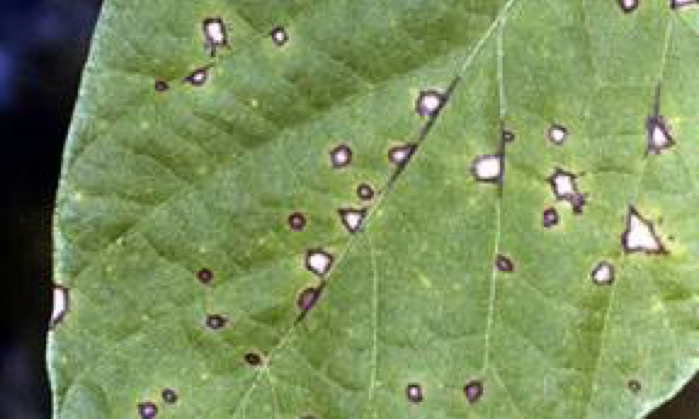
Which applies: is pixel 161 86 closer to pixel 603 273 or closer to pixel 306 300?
pixel 306 300

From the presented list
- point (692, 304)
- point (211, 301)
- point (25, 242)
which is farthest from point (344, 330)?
point (25, 242)

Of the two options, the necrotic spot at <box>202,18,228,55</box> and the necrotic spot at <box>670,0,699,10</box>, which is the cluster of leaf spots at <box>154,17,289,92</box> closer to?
the necrotic spot at <box>202,18,228,55</box>

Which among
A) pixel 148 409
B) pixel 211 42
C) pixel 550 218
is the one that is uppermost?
pixel 211 42

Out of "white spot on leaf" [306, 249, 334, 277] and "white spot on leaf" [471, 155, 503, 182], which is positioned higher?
"white spot on leaf" [471, 155, 503, 182]

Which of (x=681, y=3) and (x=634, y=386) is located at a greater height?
(x=681, y=3)

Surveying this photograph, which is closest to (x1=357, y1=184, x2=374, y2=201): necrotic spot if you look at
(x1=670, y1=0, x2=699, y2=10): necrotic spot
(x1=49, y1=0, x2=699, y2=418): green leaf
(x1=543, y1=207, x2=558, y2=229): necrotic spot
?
(x1=49, y1=0, x2=699, y2=418): green leaf

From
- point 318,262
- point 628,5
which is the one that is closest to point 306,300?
point 318,262

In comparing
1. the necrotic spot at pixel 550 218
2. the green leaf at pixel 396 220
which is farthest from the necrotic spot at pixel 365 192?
the necrotic spot at pixel 550 218
